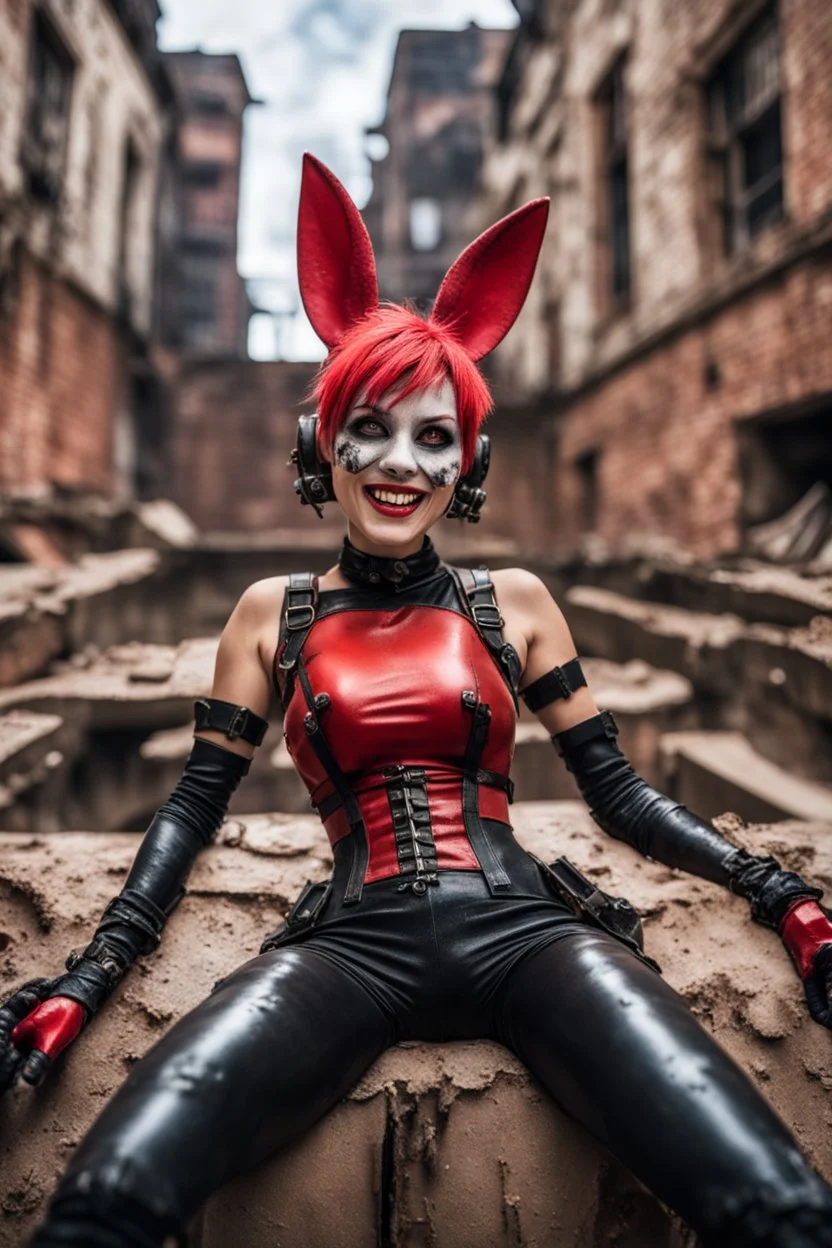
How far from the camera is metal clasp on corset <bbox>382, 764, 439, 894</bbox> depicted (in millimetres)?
1478

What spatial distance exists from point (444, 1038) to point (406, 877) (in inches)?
12.8

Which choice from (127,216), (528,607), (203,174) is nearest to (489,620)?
(528,607)

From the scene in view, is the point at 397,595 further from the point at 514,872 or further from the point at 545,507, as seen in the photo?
the point at 545,507

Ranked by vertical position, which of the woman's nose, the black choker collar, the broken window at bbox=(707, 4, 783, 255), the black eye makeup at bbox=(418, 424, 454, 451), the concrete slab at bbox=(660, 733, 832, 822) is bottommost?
the concrete slab at bbox=(660, 733, 832, 822)

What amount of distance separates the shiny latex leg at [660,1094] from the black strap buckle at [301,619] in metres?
0.82

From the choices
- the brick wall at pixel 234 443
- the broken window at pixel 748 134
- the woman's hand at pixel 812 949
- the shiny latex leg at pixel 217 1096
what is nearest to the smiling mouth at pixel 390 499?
the shiny latex leg at pixel 217 1096

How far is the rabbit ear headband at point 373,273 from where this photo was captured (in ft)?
5.89

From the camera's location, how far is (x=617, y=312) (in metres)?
10.5

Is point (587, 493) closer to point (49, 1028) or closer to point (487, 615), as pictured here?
point (487, 615)

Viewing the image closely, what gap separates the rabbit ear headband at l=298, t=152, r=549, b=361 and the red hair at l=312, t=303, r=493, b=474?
0.10 metres

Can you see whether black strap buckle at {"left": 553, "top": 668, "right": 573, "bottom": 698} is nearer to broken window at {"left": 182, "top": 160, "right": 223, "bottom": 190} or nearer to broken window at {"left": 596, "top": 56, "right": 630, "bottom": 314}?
broken window at {"left": 596, "top": 56, "right": 630, "bottom": 314}

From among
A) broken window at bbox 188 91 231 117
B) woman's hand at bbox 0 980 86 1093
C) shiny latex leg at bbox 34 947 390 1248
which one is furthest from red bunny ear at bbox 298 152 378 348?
broken window at bbox 188 91 231 117

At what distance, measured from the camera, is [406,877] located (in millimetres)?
1483

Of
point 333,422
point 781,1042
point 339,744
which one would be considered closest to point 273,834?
point 339,744
